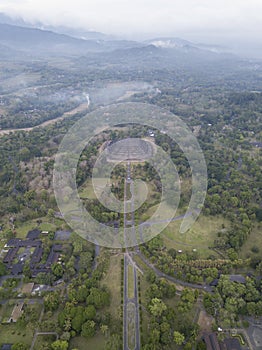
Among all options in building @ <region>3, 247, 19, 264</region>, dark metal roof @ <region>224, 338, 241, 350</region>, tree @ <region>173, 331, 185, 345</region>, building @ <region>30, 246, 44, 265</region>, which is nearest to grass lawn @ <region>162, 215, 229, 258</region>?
dark metal roof @ <region>224, 338, 241, 350</region>

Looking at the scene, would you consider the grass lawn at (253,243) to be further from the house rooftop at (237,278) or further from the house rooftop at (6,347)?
the house rooftop at (6,347)

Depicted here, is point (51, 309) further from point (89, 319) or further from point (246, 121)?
point (246, 121)

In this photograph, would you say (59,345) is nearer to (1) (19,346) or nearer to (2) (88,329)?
(2) (88,329)

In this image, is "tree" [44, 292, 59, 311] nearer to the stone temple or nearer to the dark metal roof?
the dark metal roof

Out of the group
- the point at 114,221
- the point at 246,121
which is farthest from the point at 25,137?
the point at 246,121

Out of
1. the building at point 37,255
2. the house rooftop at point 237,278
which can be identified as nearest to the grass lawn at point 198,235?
the house rooftop at point 237,278

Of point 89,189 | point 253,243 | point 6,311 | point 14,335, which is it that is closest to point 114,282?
point 14,335
